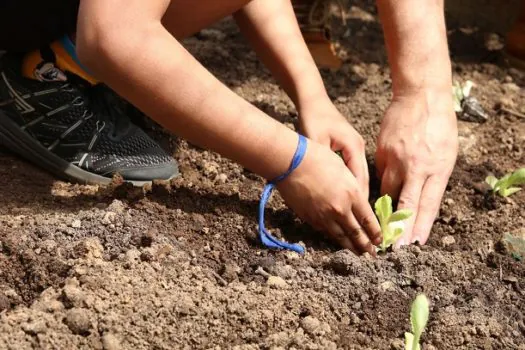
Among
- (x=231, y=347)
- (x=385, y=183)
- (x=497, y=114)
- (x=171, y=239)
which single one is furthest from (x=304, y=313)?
(x=497, y=114)

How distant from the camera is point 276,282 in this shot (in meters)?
1.57

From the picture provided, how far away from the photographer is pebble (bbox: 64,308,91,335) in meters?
1.39

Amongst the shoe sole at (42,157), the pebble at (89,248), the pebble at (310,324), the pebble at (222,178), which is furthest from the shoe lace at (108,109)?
the pebble at (310,324)

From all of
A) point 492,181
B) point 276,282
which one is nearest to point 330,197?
point 276,282

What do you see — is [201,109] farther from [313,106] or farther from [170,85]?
[313,106]

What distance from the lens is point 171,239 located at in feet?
5.49

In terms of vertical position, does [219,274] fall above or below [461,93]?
above

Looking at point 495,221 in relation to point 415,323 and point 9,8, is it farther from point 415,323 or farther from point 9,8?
point 9,8

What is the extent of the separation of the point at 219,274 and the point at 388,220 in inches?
15.4

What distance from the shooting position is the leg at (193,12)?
1.88m

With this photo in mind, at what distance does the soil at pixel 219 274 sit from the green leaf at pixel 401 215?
7 cm

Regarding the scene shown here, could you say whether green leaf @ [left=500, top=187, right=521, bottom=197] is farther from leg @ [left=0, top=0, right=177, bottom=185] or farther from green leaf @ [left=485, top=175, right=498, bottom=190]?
leg @ [left=0, top=0, right=177, bottom=185]

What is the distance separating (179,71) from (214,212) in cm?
42

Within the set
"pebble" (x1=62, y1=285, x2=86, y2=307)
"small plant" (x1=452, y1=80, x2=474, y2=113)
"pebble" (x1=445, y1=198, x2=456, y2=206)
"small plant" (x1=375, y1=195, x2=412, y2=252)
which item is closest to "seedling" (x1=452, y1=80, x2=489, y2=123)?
"small plant" (x1=452, y1=80, x2=474, y2=113)
